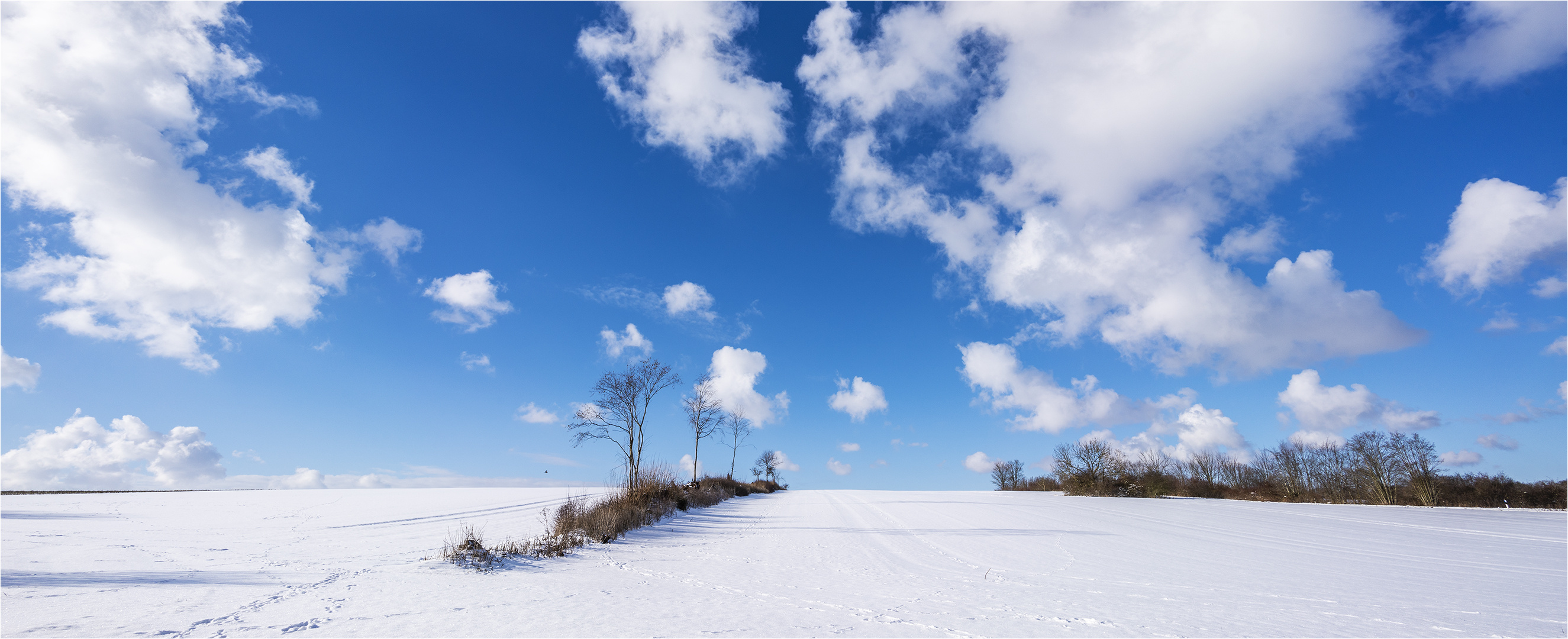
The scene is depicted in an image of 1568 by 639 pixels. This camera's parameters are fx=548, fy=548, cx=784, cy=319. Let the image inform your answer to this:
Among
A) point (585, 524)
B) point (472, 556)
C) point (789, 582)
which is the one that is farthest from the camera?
point (585, 524)

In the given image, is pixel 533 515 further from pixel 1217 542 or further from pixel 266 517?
pixel 1217 542

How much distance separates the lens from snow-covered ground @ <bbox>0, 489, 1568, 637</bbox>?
4.64m

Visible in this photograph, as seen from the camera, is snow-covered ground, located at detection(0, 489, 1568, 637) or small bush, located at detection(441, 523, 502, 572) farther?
small bush, located at detection(441, 523, 502, 572)

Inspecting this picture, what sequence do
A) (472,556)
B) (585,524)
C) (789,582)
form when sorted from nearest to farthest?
1. (789,582)
2. (472,556)
3. (585,524)

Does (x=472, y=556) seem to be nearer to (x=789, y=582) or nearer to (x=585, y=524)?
(x=585, y=524)

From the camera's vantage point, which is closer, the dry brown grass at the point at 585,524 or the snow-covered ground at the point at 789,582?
the snow-covered ground at the point at 789,582

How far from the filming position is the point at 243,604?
511cm

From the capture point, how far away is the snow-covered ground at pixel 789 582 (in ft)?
15.2

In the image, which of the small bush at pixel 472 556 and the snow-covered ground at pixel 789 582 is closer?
the snow-covered ground at pixel 789 582

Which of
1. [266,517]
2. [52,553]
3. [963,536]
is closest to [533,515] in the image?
[266,517]

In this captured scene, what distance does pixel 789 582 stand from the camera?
668 centimetres

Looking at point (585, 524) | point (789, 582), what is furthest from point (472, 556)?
point (789, 582)

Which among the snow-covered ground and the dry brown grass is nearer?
the snow-covered ground

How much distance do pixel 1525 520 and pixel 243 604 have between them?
32.4 meters
